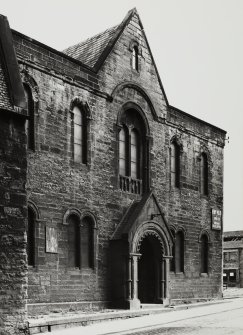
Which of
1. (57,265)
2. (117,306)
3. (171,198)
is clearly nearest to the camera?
(57,265)

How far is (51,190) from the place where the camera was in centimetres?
2070

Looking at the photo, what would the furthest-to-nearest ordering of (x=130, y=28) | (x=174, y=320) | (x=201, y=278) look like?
(x=201, y=278), (x=130, y=28), (x=174, y=320)

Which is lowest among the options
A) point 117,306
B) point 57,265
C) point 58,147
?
point 117,306

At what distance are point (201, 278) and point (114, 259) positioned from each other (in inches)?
295

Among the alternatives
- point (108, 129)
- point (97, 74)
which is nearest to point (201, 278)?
point (108, 129)

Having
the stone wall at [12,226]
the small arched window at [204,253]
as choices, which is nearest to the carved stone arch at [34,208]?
the stone wall at [12,226]

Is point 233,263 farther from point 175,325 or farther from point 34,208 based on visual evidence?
point 175,325

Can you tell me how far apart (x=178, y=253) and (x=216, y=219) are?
402cm

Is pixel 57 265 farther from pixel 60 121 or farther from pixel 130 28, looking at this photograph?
pixel 130 28

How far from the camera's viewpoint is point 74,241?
2181 cm

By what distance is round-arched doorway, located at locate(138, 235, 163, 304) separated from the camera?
82.4ft

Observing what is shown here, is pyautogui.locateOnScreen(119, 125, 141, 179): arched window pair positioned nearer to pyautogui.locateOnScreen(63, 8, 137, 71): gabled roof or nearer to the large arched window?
the large arched window

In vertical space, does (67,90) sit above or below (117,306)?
above

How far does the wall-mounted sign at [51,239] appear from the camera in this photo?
2038 centimetres
